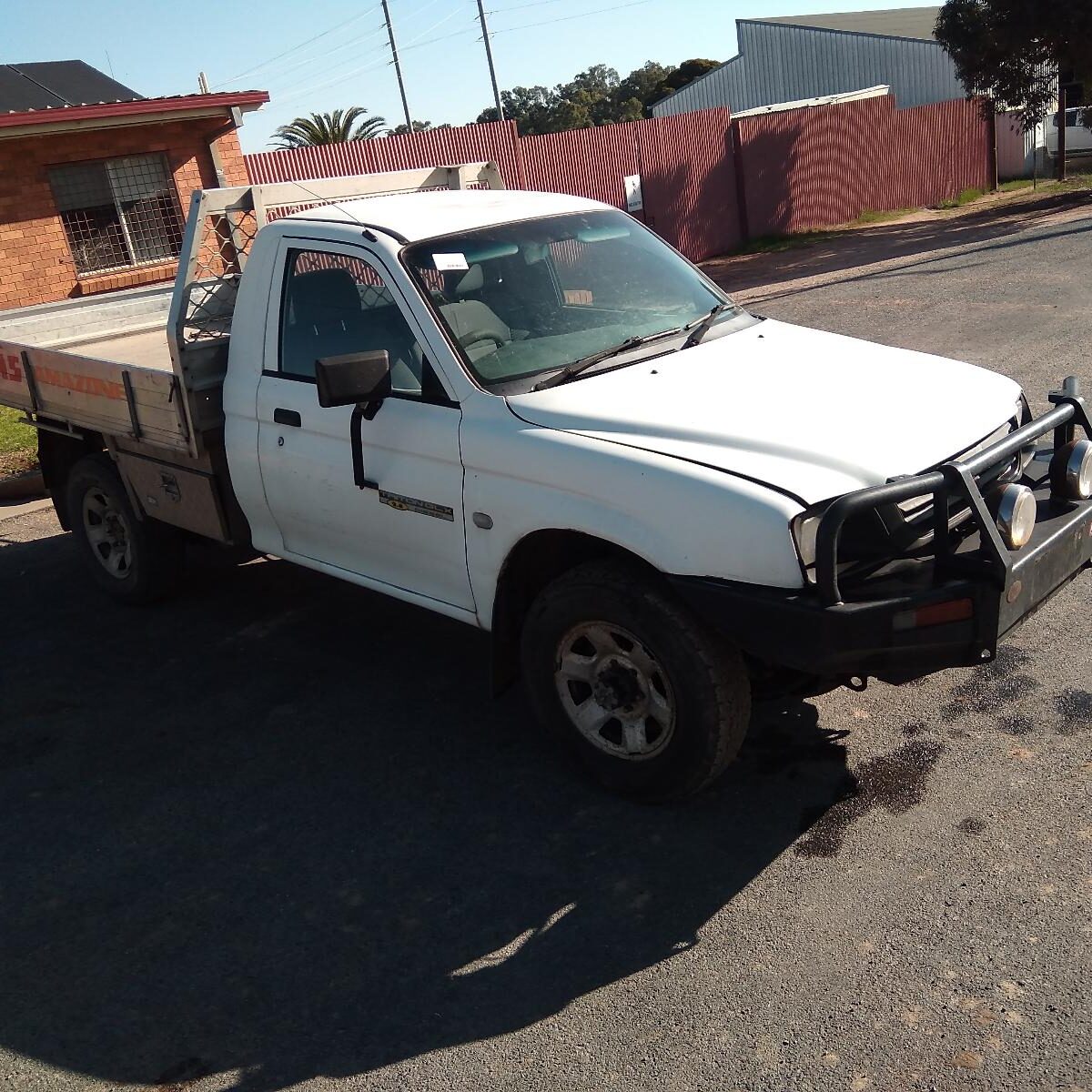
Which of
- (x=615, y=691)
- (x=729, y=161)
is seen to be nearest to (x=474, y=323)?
(x=615, y=691)

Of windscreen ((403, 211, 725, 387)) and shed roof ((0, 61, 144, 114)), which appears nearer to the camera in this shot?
windscreen ((403, 211, 725, 387))

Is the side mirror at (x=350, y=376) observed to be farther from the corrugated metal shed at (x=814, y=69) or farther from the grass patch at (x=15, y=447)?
the corrugated metal shed at (x=814, y=69)

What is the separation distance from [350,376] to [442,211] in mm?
1223

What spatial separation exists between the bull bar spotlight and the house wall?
1484 centimetres

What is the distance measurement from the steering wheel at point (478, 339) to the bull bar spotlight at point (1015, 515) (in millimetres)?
1909

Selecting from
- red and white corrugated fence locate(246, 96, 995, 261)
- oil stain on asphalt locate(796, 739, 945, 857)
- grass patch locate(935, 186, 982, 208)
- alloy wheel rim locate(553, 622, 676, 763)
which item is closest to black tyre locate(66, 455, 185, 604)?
alloy wheel rim locate(553, 622, 676, 763)

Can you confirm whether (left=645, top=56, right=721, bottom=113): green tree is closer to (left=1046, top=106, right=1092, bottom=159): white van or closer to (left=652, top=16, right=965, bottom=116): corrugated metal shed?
(left=652, top=16, right=965, bottom=116): corrugated metal shed

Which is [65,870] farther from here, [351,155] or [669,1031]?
[351,155]

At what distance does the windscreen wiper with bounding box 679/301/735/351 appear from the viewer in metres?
4.70

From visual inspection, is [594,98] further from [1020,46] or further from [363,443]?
[363,443]

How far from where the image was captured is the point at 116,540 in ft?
22.0

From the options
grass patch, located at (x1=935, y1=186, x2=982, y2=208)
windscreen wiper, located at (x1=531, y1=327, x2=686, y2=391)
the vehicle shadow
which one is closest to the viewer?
the vehicle shadow

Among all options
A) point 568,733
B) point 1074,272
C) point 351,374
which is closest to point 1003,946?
point 568,733

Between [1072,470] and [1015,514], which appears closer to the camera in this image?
[1015,514]
